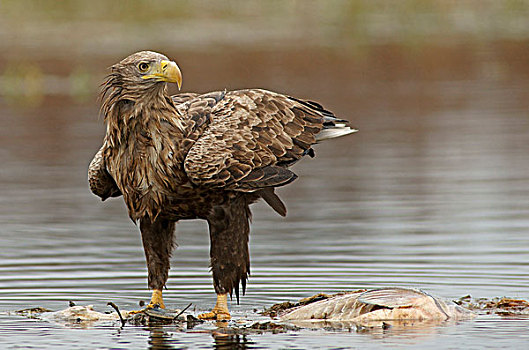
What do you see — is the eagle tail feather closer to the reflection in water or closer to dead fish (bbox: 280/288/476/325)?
dead fish (bbox: 280/288/476/325)

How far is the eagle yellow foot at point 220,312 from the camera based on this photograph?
30.2ft

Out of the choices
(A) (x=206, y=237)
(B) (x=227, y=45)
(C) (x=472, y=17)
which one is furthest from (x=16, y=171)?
(C) (x=472, y=17)

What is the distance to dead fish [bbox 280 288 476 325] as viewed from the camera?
28.8 ft

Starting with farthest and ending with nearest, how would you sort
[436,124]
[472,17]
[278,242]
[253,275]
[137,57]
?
1. [472,17]
2. [436,124]
3. [278,242]
4. [253,275]
5. [137,57]

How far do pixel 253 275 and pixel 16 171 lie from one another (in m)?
7.53

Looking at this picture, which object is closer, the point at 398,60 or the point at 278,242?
the point at 278,242

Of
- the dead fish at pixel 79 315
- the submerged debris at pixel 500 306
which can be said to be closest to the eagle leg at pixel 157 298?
the dead fish at pixel 79 315

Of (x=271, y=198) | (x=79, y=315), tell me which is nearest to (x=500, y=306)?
(x=271, y=198)

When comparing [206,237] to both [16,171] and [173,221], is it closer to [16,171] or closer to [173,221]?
[173,221]

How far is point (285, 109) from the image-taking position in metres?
9.95

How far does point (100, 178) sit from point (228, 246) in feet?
3.37

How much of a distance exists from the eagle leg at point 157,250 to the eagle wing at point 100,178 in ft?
1.21

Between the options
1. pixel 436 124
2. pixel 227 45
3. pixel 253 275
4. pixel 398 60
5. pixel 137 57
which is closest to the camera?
pixel 137 57

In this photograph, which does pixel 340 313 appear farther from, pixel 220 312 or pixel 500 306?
pixel 500 306
